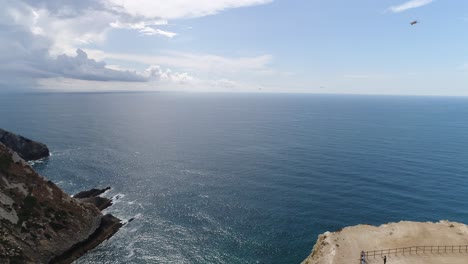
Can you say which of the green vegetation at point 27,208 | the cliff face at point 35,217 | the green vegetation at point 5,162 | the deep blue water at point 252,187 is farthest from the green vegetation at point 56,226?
the green vegetation at point 5,162

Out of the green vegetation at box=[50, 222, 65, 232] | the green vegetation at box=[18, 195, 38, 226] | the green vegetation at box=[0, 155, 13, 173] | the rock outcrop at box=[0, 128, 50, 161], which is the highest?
the green vegetation at box=[0, 155, 13, 173]

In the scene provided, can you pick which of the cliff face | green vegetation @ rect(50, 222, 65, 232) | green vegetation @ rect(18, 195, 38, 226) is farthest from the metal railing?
green vegetation @ rect(18, 195, 38, 226)

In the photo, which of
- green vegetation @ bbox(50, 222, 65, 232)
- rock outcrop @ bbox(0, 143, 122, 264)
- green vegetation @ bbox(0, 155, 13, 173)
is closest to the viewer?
rock outcrop @ bbox(0, 143, 122, 264)

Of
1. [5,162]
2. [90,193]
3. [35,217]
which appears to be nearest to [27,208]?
[35,217]

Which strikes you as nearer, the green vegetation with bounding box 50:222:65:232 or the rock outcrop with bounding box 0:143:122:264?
the rock outcrop with bounding box 0:143:122:264

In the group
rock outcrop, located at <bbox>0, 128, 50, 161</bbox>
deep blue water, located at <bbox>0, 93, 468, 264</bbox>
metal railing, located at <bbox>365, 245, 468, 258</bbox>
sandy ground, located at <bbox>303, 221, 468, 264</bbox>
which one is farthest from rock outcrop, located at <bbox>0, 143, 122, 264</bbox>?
metal railing, located at <bbox>365, 245, 468, 258</bbox>

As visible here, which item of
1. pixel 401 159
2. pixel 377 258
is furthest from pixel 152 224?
pixel 401 159

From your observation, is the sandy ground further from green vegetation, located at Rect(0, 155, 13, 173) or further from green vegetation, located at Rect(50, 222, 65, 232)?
green vegetation, located at Rect(0, 155, 13, 173)

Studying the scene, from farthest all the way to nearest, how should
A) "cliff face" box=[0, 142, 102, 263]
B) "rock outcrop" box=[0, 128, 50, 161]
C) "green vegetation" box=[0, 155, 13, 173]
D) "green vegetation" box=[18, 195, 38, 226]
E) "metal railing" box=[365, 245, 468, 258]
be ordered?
"rock outcrop" box=[0, 128, 50, 161], "green vegetation" box=[0, 155, 13, 173], "green vegetation" box=[18, 195, 38, 226], "cliff face" box=[0, 142, 102, 263], "metal railing" box=[365, 245, 468, 258]

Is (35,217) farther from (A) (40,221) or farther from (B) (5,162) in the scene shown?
(B) (5,162)

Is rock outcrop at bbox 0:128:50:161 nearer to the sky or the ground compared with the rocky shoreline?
nearer to the sky
